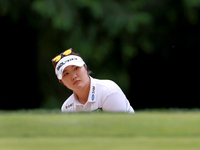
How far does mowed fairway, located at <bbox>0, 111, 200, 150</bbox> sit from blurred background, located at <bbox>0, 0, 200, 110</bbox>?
502 cm

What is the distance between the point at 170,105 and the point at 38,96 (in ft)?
8.49

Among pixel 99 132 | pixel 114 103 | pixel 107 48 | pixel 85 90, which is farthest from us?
pixel 107 48

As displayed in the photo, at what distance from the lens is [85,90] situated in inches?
112

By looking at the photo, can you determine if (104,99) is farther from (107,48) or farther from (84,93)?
(107,48)

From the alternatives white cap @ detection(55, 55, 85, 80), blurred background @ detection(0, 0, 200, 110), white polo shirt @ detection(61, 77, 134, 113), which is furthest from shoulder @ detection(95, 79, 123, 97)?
blurred background @ detection(0, 0, 200, 110)

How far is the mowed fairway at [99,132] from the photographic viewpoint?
1.13 meters

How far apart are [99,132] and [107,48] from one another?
554 cm

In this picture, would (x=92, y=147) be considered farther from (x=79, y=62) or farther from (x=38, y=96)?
(x=38, y=96)

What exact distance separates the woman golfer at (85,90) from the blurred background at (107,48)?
142 inches

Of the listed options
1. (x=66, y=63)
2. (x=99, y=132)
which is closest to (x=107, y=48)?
(x=66, y=63)

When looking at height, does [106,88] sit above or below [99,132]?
above

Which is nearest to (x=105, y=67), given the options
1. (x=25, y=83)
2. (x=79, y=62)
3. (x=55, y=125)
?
(x=25, y=83)

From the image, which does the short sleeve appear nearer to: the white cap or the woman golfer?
the woman golfer

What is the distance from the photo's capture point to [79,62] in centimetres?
291
